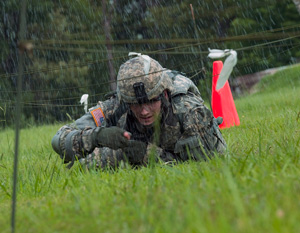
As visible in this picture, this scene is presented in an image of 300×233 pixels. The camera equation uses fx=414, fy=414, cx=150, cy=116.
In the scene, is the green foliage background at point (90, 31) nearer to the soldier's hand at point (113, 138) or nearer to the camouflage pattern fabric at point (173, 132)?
the camouflage pattern fabric at point (173, 132)

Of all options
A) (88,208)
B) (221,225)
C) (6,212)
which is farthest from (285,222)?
Result: (6,212)

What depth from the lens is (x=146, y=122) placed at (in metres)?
3.73

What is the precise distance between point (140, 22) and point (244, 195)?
2483cm

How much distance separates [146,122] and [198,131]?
496 millimetres

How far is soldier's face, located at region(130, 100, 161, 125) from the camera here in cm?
367

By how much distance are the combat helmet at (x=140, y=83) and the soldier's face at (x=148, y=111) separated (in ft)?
0.22

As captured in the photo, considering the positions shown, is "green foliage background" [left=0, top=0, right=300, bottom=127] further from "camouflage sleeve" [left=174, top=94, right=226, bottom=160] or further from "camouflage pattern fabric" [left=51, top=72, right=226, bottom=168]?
"camouflage sleeve" [left=174, top=94, right=226, bottom=160]

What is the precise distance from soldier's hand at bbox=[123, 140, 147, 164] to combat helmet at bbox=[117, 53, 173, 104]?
0.37m

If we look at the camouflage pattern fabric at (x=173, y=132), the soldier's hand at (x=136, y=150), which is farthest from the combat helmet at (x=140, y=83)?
the soldier's hand at (x=136, y=150)

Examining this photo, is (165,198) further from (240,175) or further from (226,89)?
(226,89)

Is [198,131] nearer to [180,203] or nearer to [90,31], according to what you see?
[180,203]

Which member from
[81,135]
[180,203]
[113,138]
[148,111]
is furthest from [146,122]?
[180,203]

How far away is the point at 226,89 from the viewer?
22.7ft

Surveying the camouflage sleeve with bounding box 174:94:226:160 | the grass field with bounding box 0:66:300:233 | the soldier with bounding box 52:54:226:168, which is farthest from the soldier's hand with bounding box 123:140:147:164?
the grass field with bounding box 0:66:300:233
